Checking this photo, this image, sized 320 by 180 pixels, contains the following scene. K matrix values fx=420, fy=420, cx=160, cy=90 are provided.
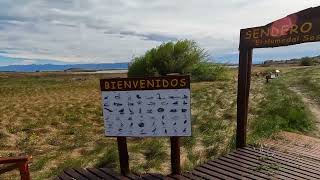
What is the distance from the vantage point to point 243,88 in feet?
28.5

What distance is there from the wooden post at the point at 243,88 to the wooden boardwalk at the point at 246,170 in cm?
78

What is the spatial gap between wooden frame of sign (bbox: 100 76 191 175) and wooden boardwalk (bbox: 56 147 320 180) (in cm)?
37

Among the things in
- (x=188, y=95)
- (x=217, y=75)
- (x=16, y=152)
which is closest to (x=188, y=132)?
(x=188, y=95)

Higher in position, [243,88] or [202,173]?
[243,88]

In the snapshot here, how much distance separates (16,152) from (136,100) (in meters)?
4.33

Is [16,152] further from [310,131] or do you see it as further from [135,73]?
[135,73]

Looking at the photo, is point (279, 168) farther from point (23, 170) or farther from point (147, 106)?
point (23, 170)

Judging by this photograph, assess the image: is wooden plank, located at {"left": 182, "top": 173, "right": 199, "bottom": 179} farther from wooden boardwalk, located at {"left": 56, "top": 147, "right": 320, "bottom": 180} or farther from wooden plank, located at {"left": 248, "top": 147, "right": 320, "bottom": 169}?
wooden plank, located at {"left": 248, "top": 147, "right": 320, "bottom": 169}

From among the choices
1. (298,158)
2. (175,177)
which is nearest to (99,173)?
(175,177)

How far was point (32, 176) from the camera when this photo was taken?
760 centimetres

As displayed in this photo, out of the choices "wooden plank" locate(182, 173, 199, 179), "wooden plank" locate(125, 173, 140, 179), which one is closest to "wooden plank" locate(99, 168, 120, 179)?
"wooden plank" locate(125, 173, 140, 179)

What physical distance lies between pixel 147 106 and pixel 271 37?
112 inches

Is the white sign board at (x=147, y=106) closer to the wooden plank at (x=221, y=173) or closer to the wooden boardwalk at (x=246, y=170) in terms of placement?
the wooden boardwalk at (x=246, y=170)

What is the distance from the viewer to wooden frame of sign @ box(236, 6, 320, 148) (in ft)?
24.3
